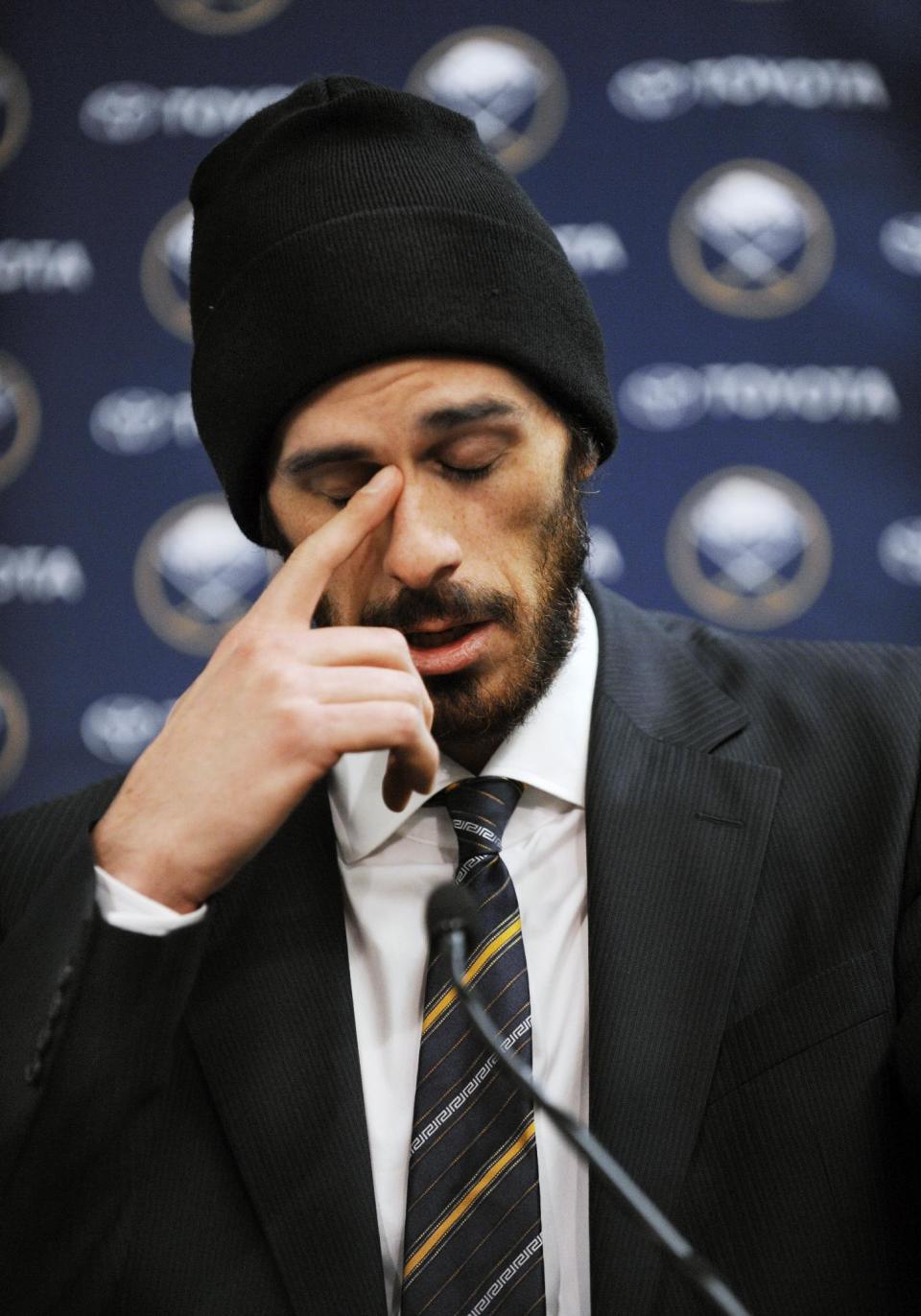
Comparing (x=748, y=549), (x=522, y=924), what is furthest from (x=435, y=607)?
(x=748, y=549)

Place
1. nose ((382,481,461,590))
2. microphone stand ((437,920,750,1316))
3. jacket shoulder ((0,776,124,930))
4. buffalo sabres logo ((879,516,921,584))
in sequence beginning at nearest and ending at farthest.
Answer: microphone stand ((437,920,750,1316))
nose ((382,481,461,590))
jacket shoulder ((0,776,124,930))
buffalo sabres logo ((879,516,921,584))

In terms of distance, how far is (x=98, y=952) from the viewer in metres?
0.91

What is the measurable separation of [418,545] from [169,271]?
940 millimetres

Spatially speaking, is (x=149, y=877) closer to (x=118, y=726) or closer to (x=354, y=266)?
(x=354, y=266)

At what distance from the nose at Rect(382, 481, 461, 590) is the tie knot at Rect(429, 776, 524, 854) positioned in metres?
0.19

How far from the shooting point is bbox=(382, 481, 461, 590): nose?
104 centimetres

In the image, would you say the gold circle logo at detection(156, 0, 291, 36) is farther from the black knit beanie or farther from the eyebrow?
the eyebrow

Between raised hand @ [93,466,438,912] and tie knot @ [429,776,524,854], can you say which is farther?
tie knot @ [429,776,524,854]

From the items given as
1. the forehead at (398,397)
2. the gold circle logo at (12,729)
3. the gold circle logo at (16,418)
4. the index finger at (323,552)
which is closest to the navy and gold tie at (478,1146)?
the index finger at (323,552)

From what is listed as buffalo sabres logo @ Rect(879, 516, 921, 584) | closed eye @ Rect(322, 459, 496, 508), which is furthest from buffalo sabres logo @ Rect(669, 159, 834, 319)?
closed eye @ Rect(322, 459, 496, 508)

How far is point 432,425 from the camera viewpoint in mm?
1078

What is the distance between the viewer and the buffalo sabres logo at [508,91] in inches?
68.7

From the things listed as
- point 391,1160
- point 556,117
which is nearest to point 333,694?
point 391,1160

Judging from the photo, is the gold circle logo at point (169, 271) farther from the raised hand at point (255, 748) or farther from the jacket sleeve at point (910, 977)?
the jacket sleeve at point (910, 977)
